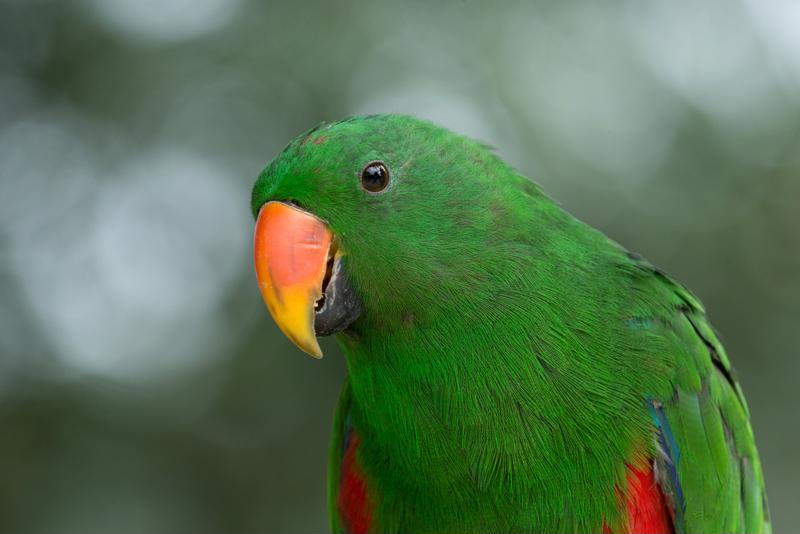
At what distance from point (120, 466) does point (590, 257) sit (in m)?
7.73

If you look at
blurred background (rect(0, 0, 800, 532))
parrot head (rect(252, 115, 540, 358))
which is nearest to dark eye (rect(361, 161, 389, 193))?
parrot head (rect(252, 115, 540, 358))

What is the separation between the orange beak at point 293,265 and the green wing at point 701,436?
4.03ft

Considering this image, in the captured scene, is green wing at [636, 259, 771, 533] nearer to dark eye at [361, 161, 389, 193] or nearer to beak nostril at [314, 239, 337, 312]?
dark eye at [361, 161, 389, 193]

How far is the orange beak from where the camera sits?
2146 millimetres

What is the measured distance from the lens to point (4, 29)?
7.72m

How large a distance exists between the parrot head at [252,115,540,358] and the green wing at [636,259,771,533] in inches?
31.4

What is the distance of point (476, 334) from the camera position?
230 cm

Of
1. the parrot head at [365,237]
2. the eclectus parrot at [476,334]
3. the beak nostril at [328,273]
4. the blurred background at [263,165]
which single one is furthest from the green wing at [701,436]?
the blurred background at [263,165]

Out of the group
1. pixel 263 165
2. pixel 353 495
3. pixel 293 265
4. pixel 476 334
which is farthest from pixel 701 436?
pixel 263 165

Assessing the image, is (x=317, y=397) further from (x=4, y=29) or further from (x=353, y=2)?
(x=4, y=29)

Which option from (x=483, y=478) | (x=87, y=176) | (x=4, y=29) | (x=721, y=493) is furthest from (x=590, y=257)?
(x=4, y=29)

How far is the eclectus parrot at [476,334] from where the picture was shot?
2.22m

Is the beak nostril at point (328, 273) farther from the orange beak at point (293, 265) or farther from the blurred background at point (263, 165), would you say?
the blurred background at point (263, 165)

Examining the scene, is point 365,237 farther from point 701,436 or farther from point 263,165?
point 263,165
